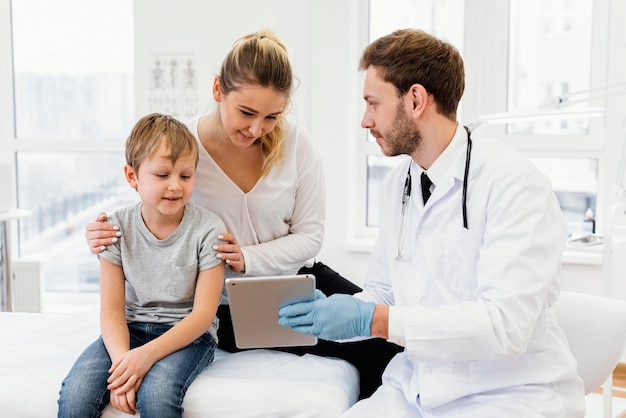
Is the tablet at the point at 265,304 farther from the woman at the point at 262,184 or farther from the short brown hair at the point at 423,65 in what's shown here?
the short brown hair at the point at 423,65

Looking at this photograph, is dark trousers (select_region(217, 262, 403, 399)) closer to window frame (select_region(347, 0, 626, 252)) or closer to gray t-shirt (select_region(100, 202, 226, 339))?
gray t-shirt (select_region(100, 202, 226, 339))

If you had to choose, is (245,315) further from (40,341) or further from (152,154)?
(40,341)

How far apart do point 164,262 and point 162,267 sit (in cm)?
1

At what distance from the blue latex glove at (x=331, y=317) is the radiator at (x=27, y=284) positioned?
8.26ft

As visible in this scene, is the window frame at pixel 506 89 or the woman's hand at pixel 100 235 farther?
the window frame at pixel 506 89

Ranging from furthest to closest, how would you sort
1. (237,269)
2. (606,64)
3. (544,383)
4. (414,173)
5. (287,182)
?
1. (606,64)
2. (287,182)
3. (237,269)
4. (414,173)
5. (544,383)

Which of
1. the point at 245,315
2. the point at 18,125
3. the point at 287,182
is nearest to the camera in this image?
the point at 245,315

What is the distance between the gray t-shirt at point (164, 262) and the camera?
164 centimetres

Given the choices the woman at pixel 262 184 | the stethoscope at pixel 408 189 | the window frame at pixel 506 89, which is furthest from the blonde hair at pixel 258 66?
the window frame at pixel 506 89

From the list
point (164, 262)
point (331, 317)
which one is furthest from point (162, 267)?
point (331, 317)

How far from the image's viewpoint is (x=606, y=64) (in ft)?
10.2

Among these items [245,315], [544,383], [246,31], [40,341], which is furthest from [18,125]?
[544,383]

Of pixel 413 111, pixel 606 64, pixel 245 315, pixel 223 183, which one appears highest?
pixel 606 64

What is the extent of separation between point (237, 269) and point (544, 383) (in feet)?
2.46
